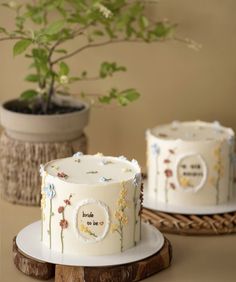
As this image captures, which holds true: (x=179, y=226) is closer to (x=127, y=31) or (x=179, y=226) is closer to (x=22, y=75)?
(x=127, y=31)

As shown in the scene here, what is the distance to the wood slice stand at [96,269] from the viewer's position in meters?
1.28

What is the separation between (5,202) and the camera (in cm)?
174

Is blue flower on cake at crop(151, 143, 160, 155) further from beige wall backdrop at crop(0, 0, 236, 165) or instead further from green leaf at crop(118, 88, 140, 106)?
beige wall backdrop at crop(0, 0, 236, 165)

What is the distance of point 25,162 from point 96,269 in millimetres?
460

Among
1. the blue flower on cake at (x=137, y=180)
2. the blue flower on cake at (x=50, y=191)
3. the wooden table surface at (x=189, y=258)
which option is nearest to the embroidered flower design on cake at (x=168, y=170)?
the wooden table surface at (x=189, y=258)

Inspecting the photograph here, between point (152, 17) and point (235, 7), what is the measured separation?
197 mm

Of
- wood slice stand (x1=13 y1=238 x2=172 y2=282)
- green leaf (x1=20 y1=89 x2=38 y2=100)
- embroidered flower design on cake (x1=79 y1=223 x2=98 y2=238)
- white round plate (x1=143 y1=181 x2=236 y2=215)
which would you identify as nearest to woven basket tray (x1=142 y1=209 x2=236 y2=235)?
white round plate (x1=143 y1=181 x2=236 y2=215)

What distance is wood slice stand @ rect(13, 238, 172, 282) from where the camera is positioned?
4.21 feet

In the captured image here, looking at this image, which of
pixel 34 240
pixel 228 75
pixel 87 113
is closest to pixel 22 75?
pixel 87 113

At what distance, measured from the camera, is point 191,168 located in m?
1.56

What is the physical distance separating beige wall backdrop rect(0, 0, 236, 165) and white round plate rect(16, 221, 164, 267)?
0.54 m

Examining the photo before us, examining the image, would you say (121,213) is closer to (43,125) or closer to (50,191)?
(50,191)

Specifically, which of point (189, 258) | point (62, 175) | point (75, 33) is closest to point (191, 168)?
point (189, 258)

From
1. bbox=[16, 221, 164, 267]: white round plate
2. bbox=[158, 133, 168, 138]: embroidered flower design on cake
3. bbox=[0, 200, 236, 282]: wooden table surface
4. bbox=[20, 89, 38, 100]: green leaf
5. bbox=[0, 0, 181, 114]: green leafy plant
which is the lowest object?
bbox=[0, 200, 236, 282]: wooden table surface
